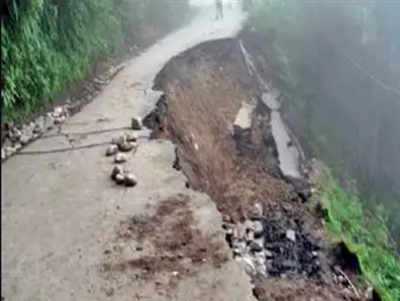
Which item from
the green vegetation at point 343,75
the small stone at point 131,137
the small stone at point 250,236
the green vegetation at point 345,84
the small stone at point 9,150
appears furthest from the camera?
the green vegetation at point 343,75

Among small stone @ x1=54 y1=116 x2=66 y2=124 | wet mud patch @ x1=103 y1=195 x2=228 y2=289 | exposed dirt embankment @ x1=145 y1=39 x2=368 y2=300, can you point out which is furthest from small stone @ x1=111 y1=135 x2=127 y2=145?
wet mud patch @ x1=103 y1=195 x2=228 y2=289

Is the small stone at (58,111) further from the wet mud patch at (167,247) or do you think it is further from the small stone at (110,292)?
the small stone at (110,292)

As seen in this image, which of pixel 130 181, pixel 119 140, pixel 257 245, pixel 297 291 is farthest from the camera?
pixel 119 140

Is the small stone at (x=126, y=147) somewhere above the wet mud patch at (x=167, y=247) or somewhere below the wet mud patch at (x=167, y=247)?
below

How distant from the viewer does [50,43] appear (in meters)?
8.11

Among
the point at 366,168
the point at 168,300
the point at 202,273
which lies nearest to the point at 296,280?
the point at 202,273

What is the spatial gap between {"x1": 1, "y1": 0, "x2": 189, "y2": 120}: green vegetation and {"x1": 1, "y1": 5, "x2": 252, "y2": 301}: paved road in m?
0.65

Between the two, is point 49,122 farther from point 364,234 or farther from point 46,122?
point 364,234

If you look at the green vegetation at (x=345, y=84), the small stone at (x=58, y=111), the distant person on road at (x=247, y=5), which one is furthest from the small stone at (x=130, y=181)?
the distant person on road at (x=247, y=5)

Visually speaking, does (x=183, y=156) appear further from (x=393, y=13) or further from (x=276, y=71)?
(x=393, y=13)

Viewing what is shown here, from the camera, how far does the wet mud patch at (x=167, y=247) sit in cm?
471

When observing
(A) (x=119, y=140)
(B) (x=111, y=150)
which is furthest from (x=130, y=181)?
(A) (x=119, y=140)

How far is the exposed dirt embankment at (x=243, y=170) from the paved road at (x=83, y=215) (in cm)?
36

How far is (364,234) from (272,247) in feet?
13.2
